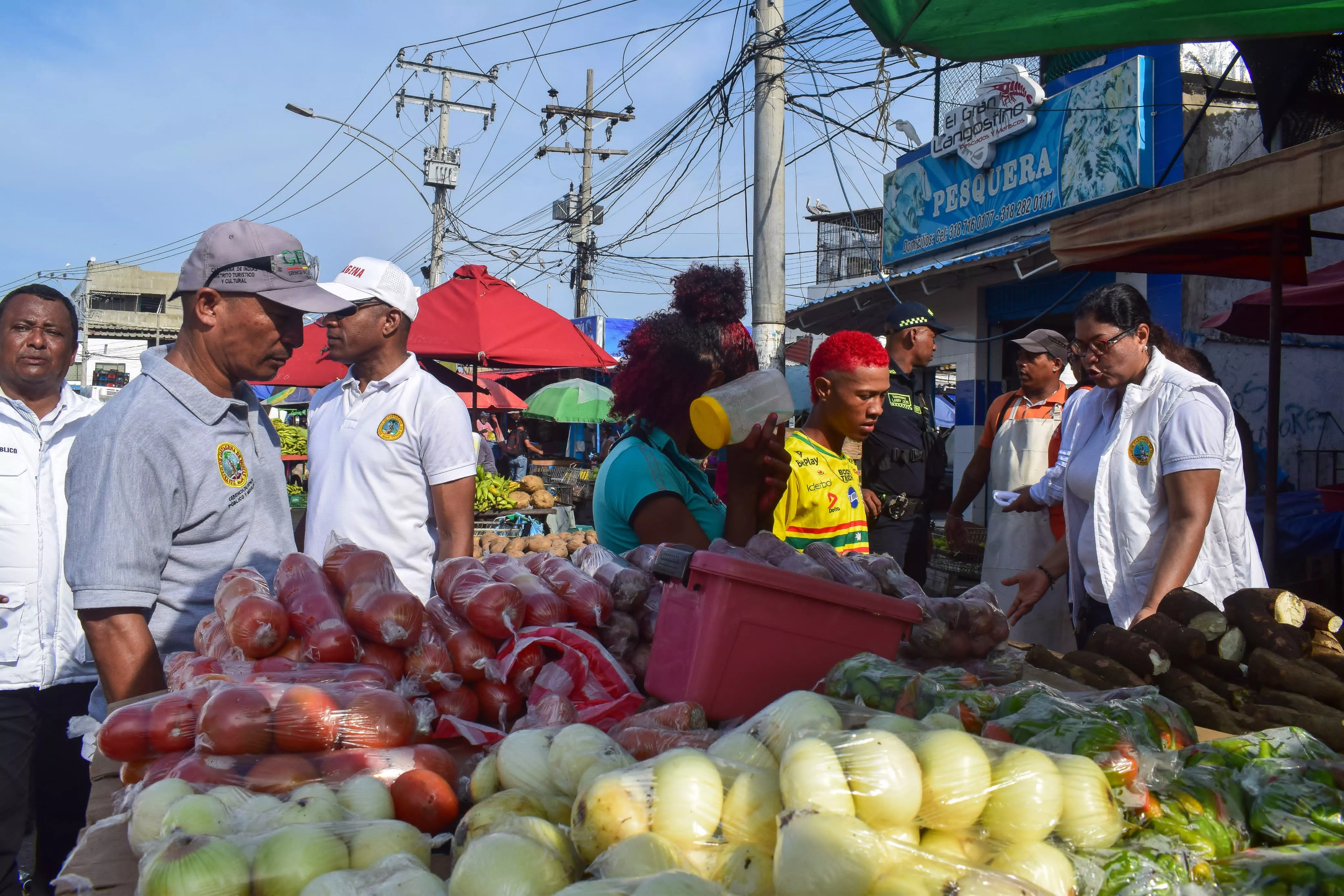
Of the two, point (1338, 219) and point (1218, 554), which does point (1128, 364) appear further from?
point (1338, 219)

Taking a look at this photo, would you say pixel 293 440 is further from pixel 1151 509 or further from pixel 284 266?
pixel 1151 509

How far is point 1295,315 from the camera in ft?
22.6

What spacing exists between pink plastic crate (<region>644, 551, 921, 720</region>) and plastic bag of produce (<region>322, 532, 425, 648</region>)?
596 mm

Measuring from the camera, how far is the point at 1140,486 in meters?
A: 3.39

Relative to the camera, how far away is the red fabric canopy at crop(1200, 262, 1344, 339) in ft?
21.3

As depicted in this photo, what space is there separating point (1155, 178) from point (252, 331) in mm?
9025

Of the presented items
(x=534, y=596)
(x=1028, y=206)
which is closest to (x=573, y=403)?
(x=1028, y=206)

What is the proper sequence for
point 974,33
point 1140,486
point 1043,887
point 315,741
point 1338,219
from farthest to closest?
1. point 1338,219
2. point 1140,486
3. point 974,33
4. point 315,741
5. point 1043,887

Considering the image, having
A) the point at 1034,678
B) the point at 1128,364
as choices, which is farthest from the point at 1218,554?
the point at 1034,678

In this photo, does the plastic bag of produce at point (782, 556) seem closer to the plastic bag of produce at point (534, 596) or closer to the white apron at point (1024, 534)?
the plastic bag of produce at point (534, 596)

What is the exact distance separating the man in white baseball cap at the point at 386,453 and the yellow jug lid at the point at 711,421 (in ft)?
3.01

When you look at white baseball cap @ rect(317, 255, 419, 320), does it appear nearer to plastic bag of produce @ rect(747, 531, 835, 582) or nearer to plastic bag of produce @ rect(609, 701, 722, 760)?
plastic bag of produce @ rect(747, 531, 835, 582)

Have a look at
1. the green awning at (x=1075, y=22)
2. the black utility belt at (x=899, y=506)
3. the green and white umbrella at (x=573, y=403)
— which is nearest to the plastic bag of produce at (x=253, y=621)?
the green awning at (x=1075, y=22)

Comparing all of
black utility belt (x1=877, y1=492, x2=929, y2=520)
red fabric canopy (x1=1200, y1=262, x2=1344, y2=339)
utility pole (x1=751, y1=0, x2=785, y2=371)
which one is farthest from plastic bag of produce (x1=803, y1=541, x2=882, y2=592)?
red fabric canopy (x1=1200, y1=262, x2=1344, y2=339)
